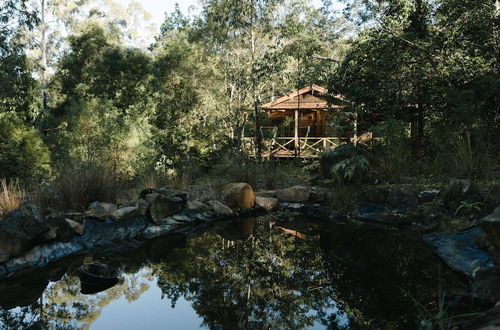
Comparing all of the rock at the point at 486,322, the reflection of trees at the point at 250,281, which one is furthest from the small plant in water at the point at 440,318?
the reflection of trees at the point at 250,281

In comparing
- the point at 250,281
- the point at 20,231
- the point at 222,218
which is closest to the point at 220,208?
the point at 222,218

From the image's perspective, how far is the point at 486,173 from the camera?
6.09 metres

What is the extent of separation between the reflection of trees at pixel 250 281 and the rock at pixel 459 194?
2.13m

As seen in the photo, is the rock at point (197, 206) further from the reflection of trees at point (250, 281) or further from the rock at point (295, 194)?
the rock at point (295, 194)

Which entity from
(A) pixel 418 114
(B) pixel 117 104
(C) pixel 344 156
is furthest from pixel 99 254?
(B) pixel 117 104

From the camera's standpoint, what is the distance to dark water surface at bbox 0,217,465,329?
3.22 metres

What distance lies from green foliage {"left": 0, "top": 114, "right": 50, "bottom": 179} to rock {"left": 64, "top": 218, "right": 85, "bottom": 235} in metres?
2.82

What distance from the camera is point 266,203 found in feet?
24.7

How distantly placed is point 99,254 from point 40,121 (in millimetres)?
9215

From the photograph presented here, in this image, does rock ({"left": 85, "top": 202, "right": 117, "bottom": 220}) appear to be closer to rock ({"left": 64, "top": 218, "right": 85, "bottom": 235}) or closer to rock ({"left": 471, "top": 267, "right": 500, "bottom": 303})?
rock ({"left": 64, "top": 218, "right": 85, "bottom": 235})

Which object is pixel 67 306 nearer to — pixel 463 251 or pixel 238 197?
pixel 238 197

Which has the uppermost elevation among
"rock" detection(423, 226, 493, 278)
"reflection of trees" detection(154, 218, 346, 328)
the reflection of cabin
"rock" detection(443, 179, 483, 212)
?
the reflection of cabin

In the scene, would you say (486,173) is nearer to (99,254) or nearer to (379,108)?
(379,108)

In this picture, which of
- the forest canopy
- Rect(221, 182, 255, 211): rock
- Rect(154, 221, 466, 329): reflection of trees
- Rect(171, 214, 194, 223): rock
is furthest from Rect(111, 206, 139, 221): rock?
Rect(221, 182, 255, 211): rock
